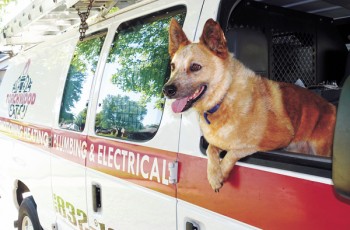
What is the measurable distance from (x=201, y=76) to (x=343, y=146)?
81 centimetres

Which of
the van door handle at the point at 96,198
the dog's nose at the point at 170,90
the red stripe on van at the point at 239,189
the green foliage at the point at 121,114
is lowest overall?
the van door handle at the point at 96,198

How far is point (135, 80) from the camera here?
101 inches

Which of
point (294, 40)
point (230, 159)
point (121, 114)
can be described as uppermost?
point (294, 40)

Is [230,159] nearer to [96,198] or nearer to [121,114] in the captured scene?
[121,114]

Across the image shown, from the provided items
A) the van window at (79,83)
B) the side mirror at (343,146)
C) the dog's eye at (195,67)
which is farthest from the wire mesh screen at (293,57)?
the side mirror at (343,146)

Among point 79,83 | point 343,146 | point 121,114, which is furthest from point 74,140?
point 343,146

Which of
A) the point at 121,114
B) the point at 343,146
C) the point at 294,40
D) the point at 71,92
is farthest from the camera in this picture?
the point at 71,92

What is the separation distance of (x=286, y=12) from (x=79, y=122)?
173cm

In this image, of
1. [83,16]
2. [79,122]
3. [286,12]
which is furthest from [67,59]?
[286,12]

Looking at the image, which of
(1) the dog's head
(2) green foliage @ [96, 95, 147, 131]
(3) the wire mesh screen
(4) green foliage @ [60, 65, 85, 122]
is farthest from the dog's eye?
(4) green foliage @ [60, 65, 85, 122]

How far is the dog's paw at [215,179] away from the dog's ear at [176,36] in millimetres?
591

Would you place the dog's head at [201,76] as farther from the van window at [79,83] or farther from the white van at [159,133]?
the van window at [79,83]

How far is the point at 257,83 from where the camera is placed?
1814 mm

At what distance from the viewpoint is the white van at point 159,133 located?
5.09 ft
